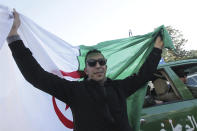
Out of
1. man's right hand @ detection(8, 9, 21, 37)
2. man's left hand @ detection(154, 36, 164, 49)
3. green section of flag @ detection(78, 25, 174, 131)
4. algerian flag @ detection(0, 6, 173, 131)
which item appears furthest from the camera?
green section of flag @ detection(78, 25, 174, 131)

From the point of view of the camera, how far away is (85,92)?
225 cm

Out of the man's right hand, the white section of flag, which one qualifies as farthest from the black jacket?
the white section of flag

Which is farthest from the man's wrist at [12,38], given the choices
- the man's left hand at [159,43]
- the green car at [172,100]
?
the green car at [172,100]

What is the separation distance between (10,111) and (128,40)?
1.57 metres

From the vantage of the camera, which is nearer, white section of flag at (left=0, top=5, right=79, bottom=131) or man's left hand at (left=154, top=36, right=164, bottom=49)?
white section of flag at (left=0, top=5, right=79, bottom=131)

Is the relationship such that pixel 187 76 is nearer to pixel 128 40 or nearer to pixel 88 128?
pixel 128 40

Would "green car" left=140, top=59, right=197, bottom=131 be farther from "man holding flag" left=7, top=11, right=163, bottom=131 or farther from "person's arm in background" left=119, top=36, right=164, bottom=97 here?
"man holding flag" left=7, top=11, right=163, bottom=131

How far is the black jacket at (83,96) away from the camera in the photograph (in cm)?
215

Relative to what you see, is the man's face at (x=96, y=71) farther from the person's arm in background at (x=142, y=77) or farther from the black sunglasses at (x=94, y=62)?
the person's arm in background at (x=142, y=77)

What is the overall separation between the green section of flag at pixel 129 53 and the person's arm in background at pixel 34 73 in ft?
2.89

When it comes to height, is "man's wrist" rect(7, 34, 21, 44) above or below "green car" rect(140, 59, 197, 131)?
above

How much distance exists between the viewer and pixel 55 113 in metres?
2.64

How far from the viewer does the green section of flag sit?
299 cm

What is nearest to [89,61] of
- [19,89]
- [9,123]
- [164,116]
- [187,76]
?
[19,89]
